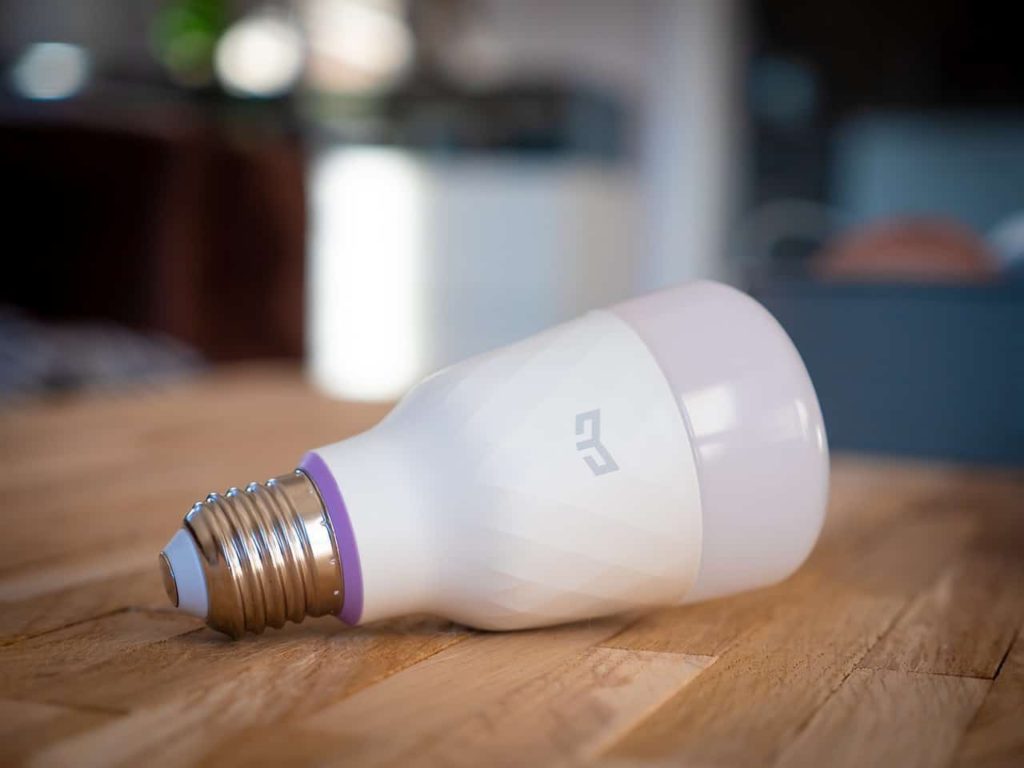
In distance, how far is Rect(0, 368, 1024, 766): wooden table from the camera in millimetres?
390

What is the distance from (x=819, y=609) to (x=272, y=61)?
12.8 feet

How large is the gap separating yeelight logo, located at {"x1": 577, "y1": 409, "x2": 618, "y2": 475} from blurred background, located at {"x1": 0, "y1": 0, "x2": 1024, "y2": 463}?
4.91 ft

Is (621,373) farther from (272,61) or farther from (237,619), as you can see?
(272,61)

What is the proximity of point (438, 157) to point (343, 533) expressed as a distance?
349 cm

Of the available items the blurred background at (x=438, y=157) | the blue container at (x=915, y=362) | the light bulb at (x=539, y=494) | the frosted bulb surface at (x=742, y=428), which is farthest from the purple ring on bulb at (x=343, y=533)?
the blurred background at (x=438, y=157)

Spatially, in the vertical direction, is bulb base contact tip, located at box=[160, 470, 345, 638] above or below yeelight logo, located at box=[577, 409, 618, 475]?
below

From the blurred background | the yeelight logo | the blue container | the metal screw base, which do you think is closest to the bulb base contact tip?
the metal screw base

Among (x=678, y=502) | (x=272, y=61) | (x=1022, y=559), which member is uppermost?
(x=272, y=61)

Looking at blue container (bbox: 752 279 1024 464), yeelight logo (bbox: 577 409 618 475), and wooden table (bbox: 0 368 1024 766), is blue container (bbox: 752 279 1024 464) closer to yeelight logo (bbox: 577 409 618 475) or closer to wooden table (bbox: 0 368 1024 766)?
wooden table (bbox: 0 368 1024 766)

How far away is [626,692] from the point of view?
45cm

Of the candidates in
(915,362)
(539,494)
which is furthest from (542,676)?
(915,362)

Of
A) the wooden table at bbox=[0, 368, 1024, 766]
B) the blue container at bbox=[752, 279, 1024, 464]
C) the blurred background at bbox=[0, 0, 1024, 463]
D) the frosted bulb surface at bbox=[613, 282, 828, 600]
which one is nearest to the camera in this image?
the wooden table at bbox=[0, 368, 1024, 766]

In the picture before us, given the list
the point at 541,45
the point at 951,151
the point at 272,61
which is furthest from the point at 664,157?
the point at 272,61

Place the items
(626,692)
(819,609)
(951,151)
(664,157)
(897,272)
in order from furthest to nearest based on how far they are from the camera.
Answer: (664,157) → (951,151) → (897,272) → (819,609) → (626,692)
